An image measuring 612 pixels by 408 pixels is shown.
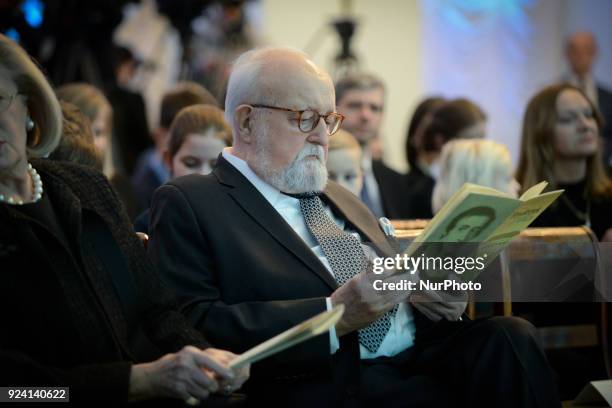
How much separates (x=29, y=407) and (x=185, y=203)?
0.77 metres

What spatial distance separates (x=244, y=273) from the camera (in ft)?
8.11

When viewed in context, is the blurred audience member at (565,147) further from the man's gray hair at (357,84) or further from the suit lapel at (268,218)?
the suit lapel at (268,218)

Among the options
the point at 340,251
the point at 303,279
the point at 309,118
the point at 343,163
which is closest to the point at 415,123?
the point at 343,163

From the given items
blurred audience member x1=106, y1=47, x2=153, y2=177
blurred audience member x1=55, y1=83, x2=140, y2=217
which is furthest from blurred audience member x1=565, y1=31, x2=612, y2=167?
blurred audience member x1=55, y1=83, x2=140, y2=217

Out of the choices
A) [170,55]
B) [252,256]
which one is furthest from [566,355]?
[170,55]

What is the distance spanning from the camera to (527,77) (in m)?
8.41

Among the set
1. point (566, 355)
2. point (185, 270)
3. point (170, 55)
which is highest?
point (170, 55)

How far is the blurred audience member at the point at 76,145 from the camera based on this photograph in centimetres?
Answer: 285

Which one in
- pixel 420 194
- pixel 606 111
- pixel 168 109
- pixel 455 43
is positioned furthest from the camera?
pixel 455 43

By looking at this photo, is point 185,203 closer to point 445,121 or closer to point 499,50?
point 445,121

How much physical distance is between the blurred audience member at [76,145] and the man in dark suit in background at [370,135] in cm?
167

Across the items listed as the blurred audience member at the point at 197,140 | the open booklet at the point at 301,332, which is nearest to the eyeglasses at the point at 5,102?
the open booklet at the point at 301,332

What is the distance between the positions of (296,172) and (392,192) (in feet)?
6.02

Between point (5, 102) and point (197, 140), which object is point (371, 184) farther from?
point (5, 102)
